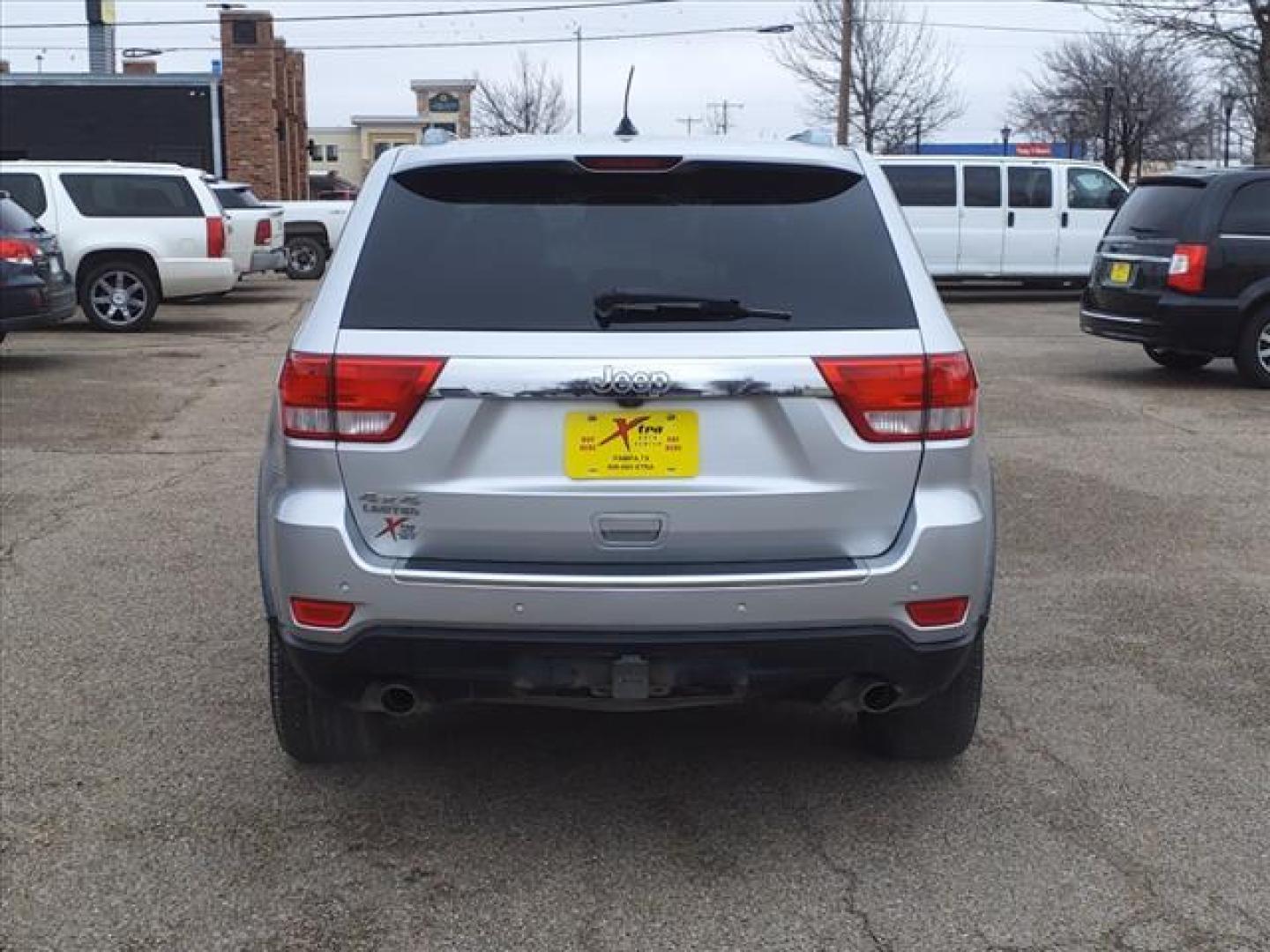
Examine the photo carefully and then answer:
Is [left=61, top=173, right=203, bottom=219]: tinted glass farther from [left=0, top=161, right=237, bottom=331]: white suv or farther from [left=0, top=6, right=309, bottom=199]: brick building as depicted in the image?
[left=0, top=6, right=309, bottom=199]: brick building

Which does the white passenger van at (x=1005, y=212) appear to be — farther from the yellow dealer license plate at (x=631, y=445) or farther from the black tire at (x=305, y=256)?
the yellow dealer license plate at (x=631, y=445)

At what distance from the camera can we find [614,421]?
3.40 metres

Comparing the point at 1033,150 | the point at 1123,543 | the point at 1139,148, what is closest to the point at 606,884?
the point at 1123,543

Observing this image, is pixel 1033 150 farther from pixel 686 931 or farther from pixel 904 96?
pixel 686 931

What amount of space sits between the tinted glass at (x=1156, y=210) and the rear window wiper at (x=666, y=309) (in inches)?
369

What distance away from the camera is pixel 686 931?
11.0 ft

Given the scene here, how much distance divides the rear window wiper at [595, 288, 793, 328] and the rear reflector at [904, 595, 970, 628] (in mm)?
754

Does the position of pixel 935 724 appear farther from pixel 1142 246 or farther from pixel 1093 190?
pixel 1093 190

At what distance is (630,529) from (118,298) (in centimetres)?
1531

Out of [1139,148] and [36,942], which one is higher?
[1139,148]

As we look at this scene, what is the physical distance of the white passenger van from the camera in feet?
69.6

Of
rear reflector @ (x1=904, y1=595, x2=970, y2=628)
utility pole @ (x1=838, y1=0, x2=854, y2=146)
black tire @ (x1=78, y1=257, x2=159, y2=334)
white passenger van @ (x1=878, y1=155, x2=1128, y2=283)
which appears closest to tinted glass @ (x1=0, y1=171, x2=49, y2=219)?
black tire @ (x1=78, y1=257, x2=159, y2=334)

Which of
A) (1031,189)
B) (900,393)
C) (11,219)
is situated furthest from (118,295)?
(900,393)

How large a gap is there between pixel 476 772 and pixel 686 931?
1115 millimetres
